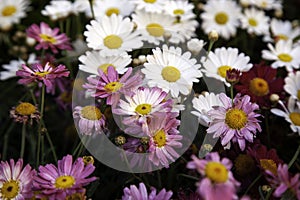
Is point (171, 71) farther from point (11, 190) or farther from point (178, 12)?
point (11, 190)

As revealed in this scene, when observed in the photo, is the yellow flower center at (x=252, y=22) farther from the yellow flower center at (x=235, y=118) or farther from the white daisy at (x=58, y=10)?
the yellow flower center at (x=235, y=118)

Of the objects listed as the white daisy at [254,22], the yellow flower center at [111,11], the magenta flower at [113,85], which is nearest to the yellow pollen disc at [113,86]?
the magenta flower at [113,85]

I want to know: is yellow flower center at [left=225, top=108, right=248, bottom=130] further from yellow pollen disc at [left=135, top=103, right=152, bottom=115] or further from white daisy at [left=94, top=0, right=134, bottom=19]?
white daisy at [left=94, top=0, right=134, bottom=19]

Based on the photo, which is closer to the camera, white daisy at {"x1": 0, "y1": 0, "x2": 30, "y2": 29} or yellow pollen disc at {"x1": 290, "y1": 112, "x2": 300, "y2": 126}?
yellow pollen disc at {"x1": 290, "y1": 112, "x2": 300, "y2": 126}

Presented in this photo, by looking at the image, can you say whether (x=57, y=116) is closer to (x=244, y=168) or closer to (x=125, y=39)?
(x=125, y=39)

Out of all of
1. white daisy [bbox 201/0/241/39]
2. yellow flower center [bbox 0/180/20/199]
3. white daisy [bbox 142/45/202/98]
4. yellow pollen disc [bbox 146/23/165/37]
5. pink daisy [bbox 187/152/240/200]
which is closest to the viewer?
pink daisy [bbox 187/152/240/200]

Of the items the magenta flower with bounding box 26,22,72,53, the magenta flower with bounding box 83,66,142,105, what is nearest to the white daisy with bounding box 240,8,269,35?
the magenta flower with bounding box 26,22,72,53

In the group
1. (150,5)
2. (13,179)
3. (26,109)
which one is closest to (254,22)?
(150,5)
